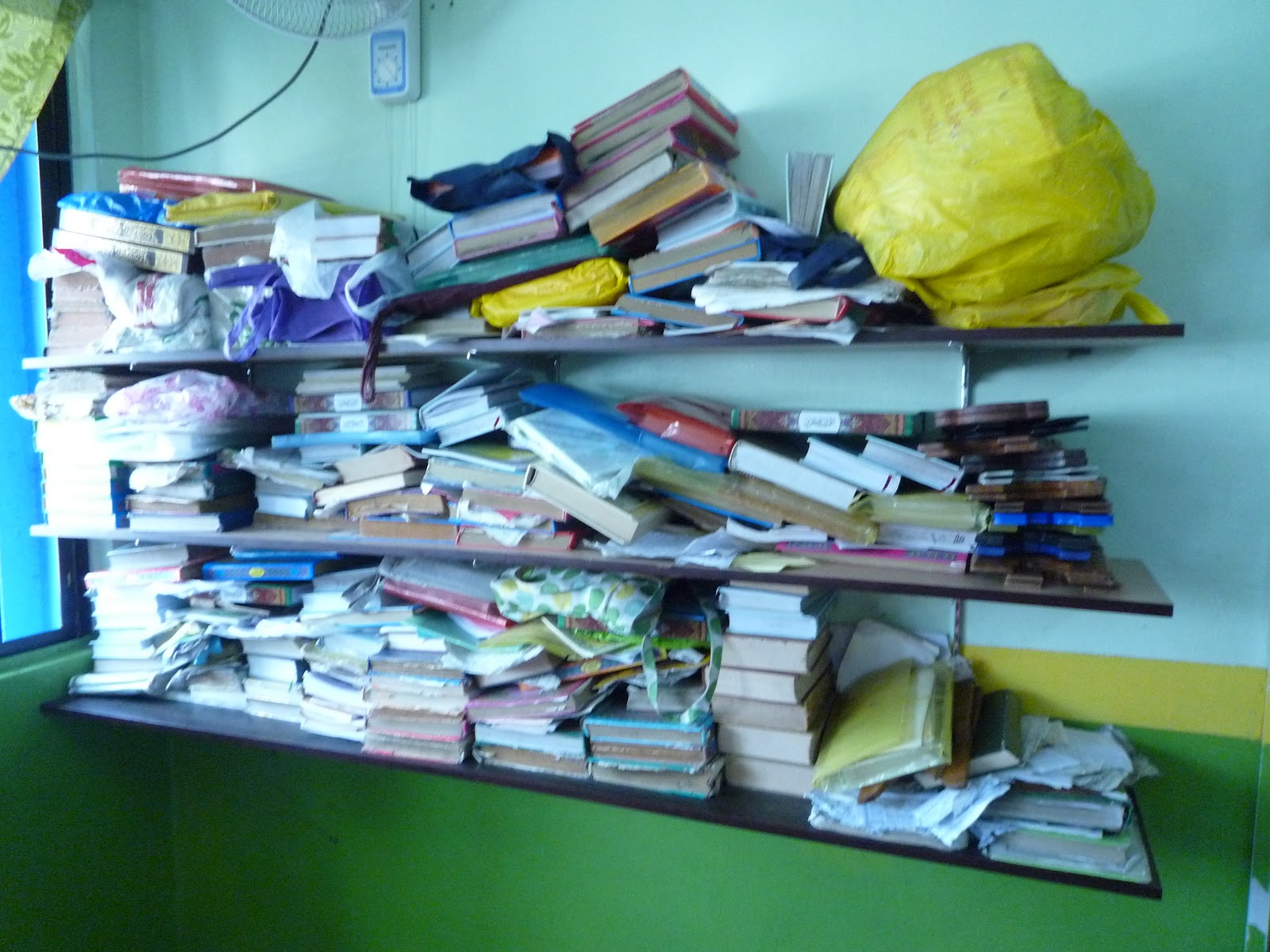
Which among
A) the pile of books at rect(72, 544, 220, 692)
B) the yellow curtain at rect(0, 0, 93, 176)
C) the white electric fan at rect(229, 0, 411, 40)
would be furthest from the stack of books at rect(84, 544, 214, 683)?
the white electric fan at rect(229, 0, 411, 40)

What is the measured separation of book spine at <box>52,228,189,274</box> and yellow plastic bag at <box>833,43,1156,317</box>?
1290mm

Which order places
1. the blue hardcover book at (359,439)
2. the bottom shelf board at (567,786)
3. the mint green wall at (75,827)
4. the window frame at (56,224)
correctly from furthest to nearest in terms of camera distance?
1. the window frame at (56,224)
2. the mint green wall at (75,827)
3. the blue hardcover book at (359,439)
4. the bottom shelf board at (567,786)

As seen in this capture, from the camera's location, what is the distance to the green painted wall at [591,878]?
1.35 meters

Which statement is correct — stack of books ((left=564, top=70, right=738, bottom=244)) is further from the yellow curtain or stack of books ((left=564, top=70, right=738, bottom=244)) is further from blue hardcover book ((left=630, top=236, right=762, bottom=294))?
the yellow curtain

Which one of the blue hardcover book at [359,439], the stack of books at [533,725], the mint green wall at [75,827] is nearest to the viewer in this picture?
the stack of books at [533,725]

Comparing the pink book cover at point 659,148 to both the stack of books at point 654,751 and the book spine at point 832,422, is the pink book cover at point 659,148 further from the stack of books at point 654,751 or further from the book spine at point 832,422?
the stack of books at point 654,751

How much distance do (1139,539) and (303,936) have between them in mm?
2042

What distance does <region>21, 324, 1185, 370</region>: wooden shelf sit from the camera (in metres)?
1.08

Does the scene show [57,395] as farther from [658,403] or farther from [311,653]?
[658,403]

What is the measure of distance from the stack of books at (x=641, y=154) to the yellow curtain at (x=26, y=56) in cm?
113

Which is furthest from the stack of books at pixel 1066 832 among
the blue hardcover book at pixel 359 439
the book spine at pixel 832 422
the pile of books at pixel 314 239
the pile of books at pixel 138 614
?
the pile of books at pixel 138 614

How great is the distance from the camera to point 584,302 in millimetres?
1351

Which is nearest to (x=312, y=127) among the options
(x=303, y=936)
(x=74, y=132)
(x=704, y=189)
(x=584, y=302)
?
(x=74, y=132)

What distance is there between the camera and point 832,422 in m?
1.26
